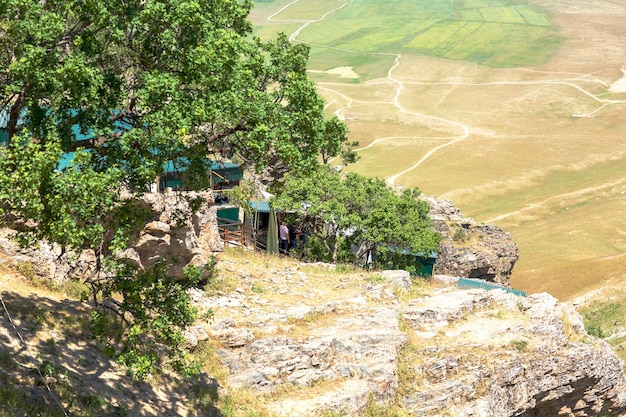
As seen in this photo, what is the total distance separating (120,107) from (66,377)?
6.61m

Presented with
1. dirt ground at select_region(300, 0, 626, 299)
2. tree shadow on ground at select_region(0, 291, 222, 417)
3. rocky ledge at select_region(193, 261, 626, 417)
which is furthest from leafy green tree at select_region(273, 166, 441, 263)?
tree shadow on ground at select_region(0, 291, 222, 417)

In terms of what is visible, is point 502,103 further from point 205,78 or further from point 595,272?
point 205,78

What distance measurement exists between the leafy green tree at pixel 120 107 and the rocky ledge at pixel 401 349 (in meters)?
5.65

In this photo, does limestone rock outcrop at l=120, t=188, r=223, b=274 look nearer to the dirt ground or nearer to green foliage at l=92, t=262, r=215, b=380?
green foliage at l=92, t=262, r=215, b=380

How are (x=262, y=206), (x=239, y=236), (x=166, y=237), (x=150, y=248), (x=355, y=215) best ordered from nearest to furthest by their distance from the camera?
(x=150, y=248)
(x=166, y=237)
(x=239, y=236)
(x=355, y=215)
(x=262, y=206)

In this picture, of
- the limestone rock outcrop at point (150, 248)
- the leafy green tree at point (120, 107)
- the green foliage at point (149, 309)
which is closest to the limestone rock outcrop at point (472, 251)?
Answer: the limestone rock outcrop at point (150, 248)

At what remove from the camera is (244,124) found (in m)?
19.1

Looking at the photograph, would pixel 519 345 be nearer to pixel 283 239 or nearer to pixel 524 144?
pixel 283 239

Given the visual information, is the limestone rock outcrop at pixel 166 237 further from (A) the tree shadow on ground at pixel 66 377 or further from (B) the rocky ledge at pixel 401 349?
(A) the tree shadow on ground at pixel 66 377

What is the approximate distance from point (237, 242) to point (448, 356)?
18.8m

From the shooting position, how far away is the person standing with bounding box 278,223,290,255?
152 feet

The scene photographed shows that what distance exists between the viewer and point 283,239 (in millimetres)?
46688

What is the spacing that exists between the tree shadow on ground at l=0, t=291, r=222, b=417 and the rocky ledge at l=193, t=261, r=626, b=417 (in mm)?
2112

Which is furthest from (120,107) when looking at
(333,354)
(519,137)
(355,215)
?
(519,137)
